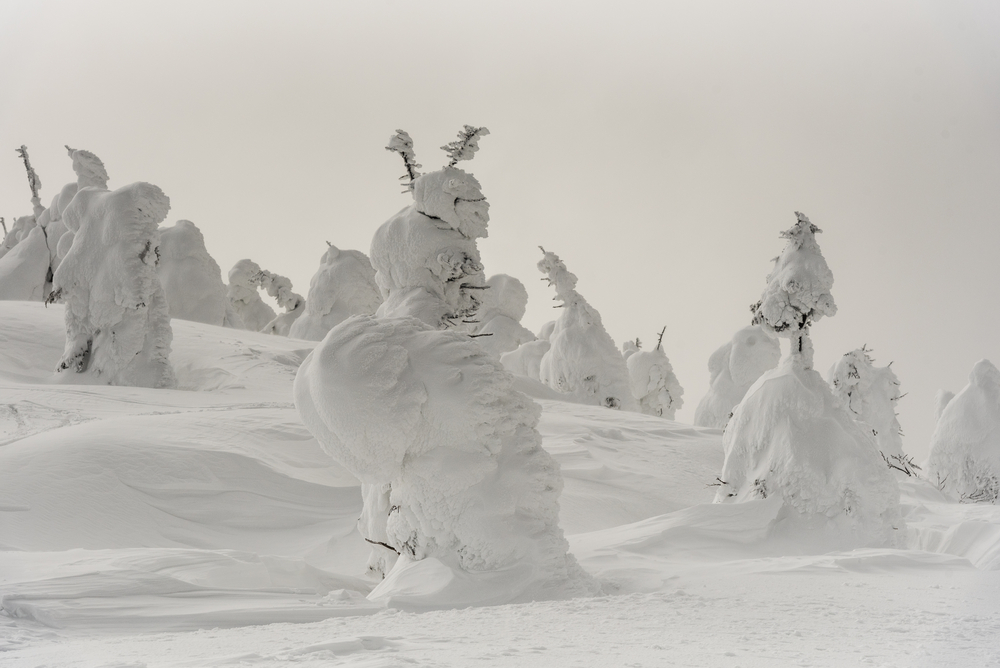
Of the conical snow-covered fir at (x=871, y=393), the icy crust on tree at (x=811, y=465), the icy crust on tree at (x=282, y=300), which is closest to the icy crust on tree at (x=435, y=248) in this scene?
the icy crust on tree at (x=811, y=465)

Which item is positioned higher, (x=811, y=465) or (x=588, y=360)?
(x=588, y=360)

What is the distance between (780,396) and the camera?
674 cm

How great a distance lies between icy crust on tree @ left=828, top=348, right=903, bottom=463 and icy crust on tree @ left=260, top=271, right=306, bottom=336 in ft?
40.7

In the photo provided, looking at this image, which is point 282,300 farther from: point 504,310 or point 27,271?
point 504,310

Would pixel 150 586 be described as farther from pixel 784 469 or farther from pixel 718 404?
pixel 718 404

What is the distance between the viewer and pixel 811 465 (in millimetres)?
6469

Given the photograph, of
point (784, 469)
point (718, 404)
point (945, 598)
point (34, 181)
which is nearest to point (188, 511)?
point (784, 469)

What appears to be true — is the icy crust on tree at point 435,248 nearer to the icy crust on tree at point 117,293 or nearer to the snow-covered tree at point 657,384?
the icy crust on tree at point 117,293

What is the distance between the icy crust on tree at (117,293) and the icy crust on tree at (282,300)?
389 inches

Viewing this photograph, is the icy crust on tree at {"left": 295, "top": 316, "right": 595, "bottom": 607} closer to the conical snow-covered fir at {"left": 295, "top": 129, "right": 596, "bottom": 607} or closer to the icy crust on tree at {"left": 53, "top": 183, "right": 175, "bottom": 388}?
the conical snow-covered fir at {"left": 295, "top": 129, "right": 596, "bottom": 607}

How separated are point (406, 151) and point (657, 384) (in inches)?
391

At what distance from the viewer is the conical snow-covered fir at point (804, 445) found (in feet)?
21.0

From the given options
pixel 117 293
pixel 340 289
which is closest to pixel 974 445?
pixel 340 289

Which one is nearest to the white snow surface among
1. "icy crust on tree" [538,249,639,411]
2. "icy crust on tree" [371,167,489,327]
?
"icy crust on tree" [371,167,489,327]
